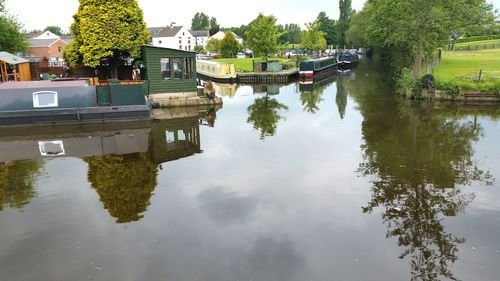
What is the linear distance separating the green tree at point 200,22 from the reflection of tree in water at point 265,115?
13586 centimetres

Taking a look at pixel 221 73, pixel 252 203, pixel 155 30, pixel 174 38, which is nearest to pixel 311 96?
pixel 221 73

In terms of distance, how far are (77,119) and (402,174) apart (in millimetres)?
13928

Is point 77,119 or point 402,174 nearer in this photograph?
point 402,174

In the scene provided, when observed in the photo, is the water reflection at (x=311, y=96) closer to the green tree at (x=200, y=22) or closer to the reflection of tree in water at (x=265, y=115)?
the reflection of tree in water at (x=265, y=115)

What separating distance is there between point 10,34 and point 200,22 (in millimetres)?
123867

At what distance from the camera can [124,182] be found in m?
10.2

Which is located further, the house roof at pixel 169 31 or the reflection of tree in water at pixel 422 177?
the house roof at pixel 169 31

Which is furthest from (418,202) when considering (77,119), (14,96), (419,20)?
(419,20)

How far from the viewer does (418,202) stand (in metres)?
8.60

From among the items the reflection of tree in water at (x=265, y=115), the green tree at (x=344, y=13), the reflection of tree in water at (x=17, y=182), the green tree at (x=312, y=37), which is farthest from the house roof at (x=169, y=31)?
the reflection of tree in water at (x=17, y=182)

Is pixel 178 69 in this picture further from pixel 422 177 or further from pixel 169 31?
pixel 169 31

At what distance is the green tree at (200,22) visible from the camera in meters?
154

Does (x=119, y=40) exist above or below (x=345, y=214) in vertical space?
above

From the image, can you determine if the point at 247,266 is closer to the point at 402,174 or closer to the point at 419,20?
the point at 402,174
